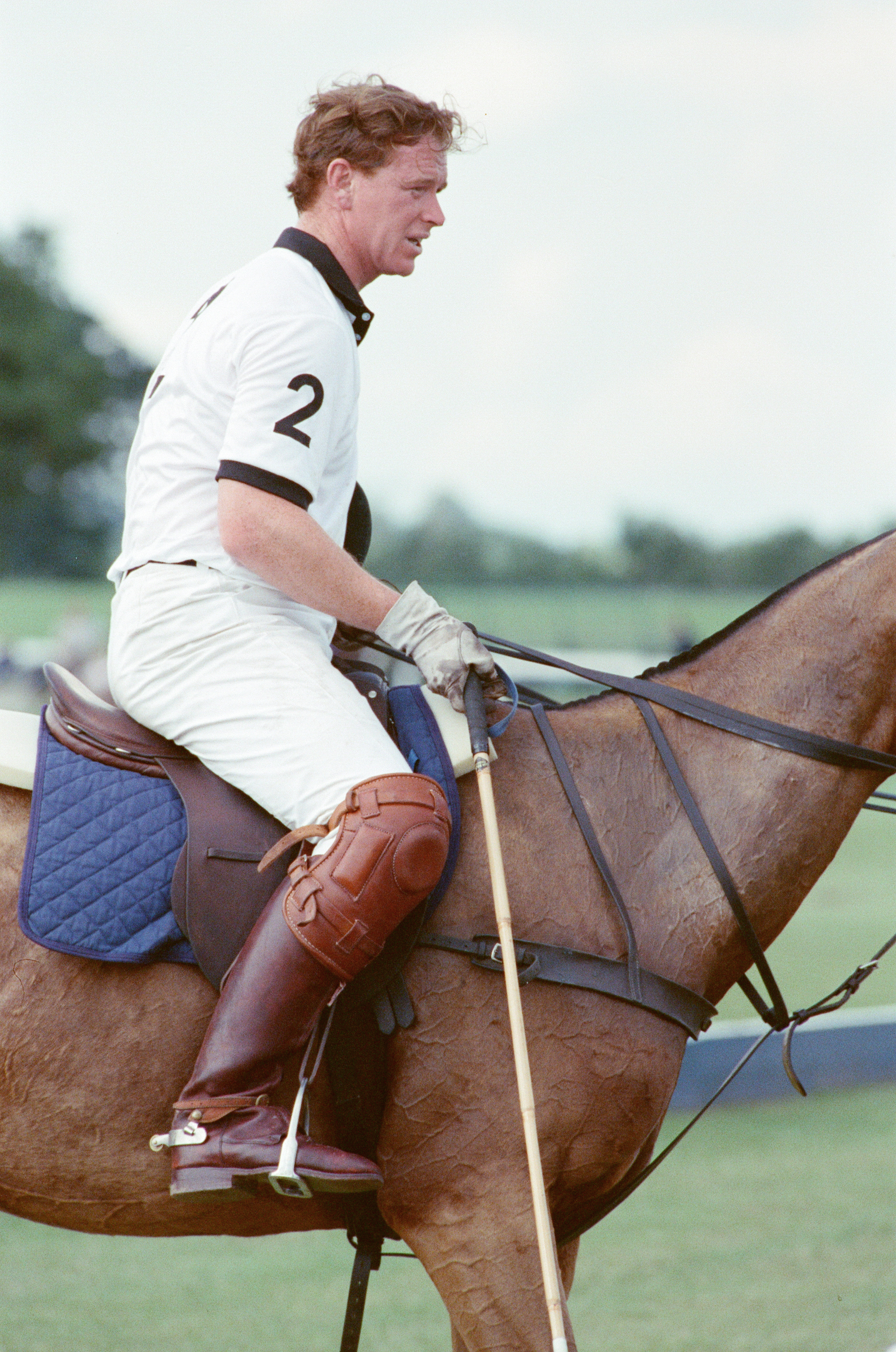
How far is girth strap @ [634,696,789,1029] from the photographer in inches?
105

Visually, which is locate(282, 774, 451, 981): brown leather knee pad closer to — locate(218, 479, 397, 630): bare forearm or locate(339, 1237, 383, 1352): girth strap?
locate(218, 479, 397, 630): bare forearm

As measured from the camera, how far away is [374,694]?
2.70 metres

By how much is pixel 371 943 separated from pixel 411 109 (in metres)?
1.65

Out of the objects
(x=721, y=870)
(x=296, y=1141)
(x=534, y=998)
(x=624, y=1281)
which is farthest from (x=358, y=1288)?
(x=624, y=1281)

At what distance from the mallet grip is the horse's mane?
35 cm

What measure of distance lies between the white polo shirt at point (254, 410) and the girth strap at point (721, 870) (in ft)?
2.35

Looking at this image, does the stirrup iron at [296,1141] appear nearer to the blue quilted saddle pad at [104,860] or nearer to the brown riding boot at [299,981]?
the brown riding boot at [299,981]

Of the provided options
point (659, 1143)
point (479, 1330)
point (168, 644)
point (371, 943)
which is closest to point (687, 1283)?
point (659, 1143)

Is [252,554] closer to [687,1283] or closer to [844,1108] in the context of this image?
[687,1283]

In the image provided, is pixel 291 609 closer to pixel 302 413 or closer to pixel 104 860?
pixel 302 413

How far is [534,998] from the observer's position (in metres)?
2.52

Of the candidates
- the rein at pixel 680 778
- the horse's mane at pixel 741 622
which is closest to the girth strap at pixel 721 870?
the rein at pixel 680 778

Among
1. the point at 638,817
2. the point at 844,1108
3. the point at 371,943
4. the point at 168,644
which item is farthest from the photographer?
the point at 844,1108

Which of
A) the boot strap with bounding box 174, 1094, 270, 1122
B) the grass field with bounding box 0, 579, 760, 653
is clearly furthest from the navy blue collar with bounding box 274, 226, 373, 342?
the grass field with bounding box 0, 579, 760, 653
